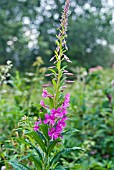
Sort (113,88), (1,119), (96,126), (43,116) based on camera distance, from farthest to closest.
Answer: (113,88), (96,126), (1,119), (43,116)

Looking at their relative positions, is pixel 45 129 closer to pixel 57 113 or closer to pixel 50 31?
pixel 57 113

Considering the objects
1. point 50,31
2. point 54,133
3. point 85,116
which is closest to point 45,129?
point 54,133

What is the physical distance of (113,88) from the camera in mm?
3479

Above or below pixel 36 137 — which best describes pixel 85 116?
above

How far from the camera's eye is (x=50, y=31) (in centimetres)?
1653

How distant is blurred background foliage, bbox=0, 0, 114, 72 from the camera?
14680 mm

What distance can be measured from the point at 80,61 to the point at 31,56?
3.04 meters

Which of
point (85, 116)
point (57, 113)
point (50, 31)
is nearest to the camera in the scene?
point (57, 113)

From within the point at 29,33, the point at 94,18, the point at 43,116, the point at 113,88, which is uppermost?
the point at 94,18

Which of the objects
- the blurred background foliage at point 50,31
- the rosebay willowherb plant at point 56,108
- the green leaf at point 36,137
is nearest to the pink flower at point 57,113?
the rosebay willowherb plant at point 56,108

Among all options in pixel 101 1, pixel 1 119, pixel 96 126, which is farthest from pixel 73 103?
pixel 101 1

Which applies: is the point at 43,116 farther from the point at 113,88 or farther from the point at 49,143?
the point at 113,88

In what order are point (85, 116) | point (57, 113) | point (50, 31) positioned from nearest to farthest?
point (57, 113), point (85, 116), point (50, 31)

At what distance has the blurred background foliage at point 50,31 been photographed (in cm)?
1468
